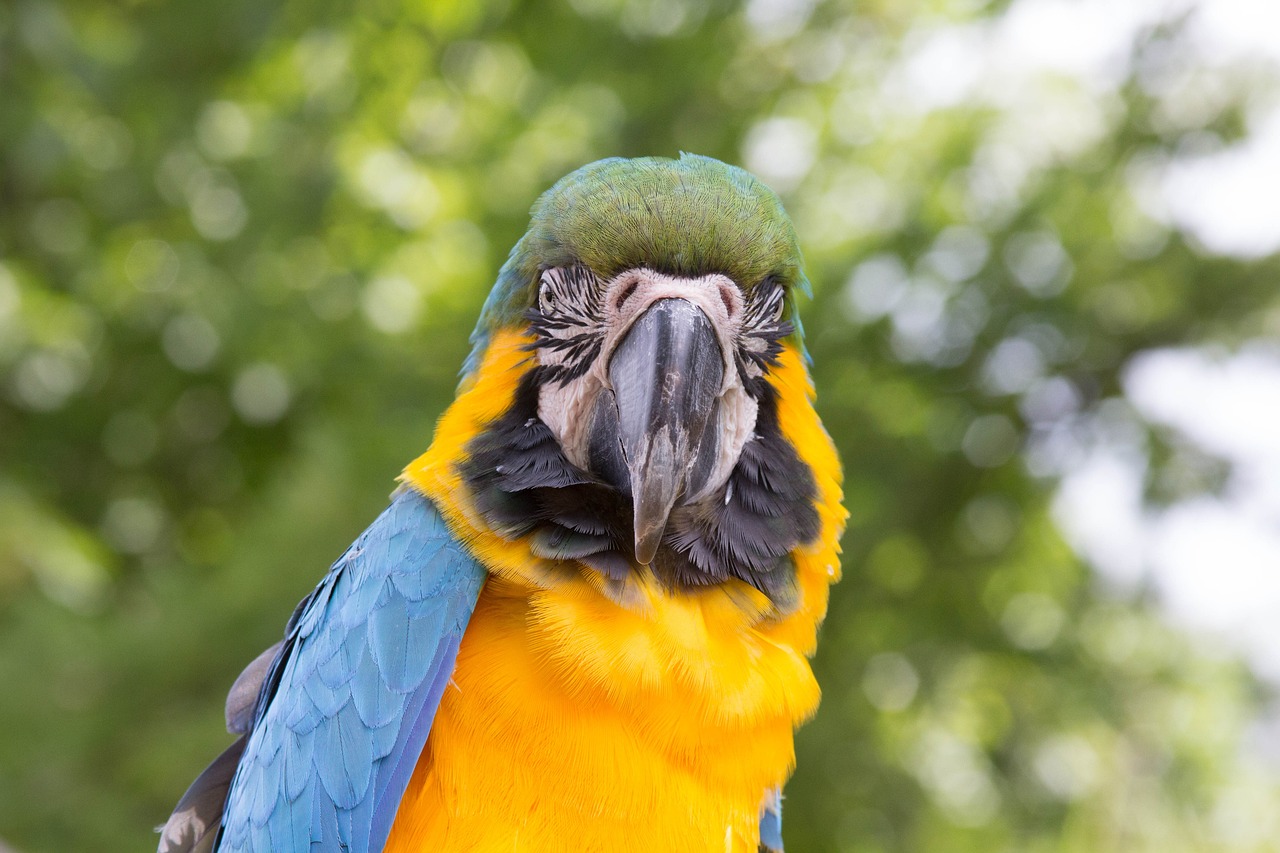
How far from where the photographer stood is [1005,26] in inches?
216

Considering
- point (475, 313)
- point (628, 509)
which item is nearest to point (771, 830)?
point (628, 509)

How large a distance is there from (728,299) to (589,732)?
780 mm

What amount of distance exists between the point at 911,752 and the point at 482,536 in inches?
192

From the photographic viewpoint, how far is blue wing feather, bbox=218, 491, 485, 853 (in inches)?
68.6

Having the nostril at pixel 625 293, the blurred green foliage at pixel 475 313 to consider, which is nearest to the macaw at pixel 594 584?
the nostril at pixel 625 293

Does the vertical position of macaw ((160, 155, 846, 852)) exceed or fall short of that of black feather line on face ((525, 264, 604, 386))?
it falls short

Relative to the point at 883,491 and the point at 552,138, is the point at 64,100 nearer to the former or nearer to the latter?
the point at 552,138

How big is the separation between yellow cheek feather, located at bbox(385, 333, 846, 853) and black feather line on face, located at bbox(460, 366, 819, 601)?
0.03 m

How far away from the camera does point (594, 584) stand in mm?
1812

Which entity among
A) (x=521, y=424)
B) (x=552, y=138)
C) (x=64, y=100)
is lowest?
(x=521, y=424)

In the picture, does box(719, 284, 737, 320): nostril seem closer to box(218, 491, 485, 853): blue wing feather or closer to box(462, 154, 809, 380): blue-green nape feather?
box(462, 154, 809, 380): blue-green nape feather

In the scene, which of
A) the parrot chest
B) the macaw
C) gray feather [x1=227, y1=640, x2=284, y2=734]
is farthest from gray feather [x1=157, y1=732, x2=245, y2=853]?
the parrot chest

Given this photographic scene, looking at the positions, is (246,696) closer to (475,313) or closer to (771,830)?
(771,830)

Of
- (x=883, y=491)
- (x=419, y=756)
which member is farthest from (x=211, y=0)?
(x=419, y=756)
